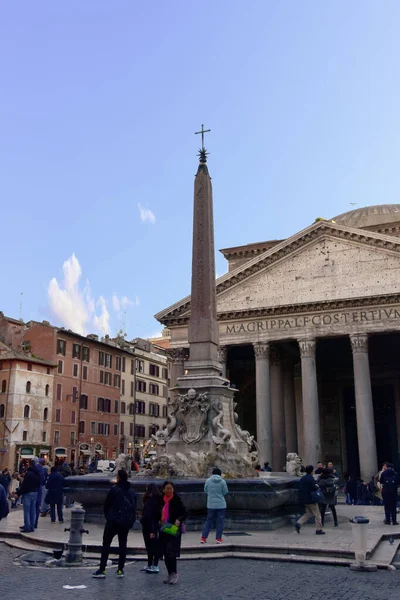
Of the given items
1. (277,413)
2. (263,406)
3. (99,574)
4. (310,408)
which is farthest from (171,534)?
(277,413)

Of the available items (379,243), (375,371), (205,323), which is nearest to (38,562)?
(205,323)

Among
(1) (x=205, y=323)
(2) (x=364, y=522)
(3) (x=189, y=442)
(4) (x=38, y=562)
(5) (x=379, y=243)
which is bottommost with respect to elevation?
(4) (x=38, y=562)

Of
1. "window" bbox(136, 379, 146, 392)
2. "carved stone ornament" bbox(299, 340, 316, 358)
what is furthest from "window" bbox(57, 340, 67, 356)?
"carved stone ornament" bbox(299, 340, 316, 358)

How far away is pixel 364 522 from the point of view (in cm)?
676

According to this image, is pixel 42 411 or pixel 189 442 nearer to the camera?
pixel 189 442

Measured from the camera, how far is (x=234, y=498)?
8.98m

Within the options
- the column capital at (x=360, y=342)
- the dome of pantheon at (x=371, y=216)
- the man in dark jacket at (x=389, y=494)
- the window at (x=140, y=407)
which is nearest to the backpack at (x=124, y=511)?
the man in dark jacket at (x=389, y=494)

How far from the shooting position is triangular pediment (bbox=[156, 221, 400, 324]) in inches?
1031

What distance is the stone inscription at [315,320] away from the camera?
84.3 feet

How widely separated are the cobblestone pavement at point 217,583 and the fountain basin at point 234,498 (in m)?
1.57

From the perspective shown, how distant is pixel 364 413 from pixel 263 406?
14.5ft

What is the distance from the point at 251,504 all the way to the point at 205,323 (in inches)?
133

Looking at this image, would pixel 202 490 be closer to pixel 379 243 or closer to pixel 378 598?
A: pixel 378 598

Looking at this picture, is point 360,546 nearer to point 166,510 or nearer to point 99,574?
point 166,510
